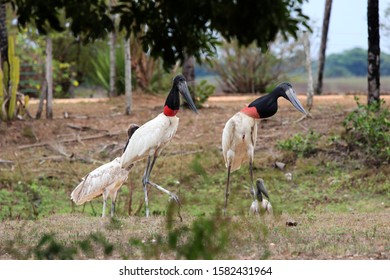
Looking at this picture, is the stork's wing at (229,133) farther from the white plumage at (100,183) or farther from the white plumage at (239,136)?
the white plumage at (100,183)

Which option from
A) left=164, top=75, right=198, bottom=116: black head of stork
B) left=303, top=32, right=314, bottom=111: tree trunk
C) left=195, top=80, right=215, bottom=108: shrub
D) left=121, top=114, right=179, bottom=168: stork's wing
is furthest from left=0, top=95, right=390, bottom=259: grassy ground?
left=164, top=75, right=198, bottom=116: black head of stork

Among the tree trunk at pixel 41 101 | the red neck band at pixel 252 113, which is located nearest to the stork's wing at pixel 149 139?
the red neck band at pixel 252 113

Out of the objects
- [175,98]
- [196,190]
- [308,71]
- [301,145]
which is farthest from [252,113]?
[308,71]

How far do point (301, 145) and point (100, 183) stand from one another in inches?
204

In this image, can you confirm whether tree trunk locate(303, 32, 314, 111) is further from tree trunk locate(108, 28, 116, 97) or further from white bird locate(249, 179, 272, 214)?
white bird locate(249, 179, 272, 214)

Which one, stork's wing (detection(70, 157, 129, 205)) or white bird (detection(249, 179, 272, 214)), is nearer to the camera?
white bird (detection(249, 179, 272, 214))

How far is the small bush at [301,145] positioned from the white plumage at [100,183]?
4.72 m

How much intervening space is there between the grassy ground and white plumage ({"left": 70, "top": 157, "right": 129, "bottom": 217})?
0.25 meters

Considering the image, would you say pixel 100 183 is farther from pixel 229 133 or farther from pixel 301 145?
pixel 301 145

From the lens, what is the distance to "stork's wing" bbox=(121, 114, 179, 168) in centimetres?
1005

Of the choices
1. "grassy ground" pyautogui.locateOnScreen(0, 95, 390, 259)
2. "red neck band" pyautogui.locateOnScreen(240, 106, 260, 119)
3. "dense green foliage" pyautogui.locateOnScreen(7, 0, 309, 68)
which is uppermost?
"dense green foliage" pyautogui.locateOnScreen(7, 0, 309, 68)

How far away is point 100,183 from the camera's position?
32.4ft
